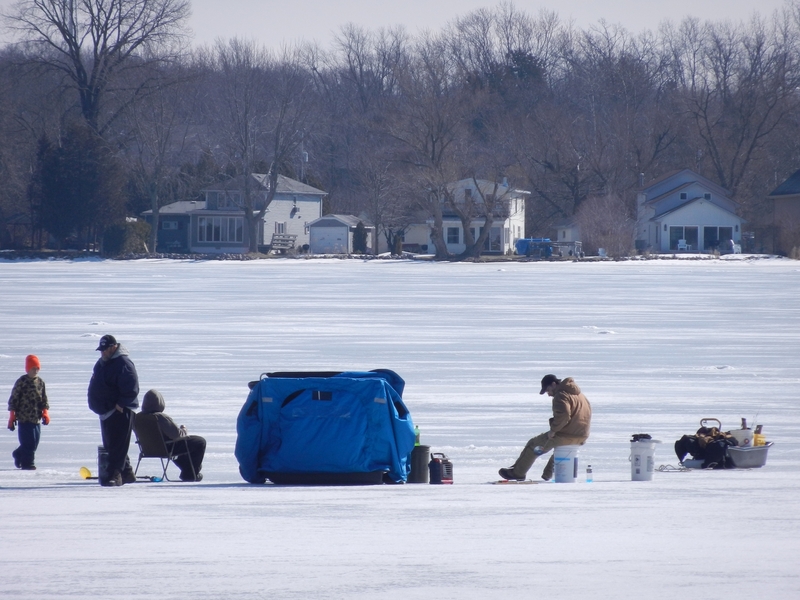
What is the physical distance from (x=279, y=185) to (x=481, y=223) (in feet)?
43.2

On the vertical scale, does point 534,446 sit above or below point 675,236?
below

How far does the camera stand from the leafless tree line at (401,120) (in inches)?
2625

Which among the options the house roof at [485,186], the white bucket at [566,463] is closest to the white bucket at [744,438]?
the white bucket at [566,463]

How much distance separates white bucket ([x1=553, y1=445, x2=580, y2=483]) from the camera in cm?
930

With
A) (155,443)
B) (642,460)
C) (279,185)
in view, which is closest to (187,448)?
(155,443)

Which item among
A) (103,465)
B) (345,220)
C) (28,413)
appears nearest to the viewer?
(103,465)

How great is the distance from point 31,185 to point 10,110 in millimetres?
7436

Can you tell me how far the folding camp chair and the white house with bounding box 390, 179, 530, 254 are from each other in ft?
189

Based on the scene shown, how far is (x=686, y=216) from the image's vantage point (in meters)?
72.8

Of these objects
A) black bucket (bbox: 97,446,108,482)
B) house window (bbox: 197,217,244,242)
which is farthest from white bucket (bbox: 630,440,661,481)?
house window (bbox: 197,217,244,242)

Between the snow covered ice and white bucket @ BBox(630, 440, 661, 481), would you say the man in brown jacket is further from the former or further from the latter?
white bucket @ BBox(630, 440, 661, 481)

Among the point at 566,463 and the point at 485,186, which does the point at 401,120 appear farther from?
the point at 566,463

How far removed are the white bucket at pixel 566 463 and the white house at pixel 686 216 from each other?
64.2 meters

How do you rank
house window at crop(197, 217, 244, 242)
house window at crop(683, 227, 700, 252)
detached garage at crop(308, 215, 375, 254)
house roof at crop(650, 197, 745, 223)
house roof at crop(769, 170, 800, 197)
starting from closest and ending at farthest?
house roof at crop(769, 170, 800, 197) < house window at crop(197, 217, 244, 242) < detached garage at crop(308, 215, 375, 254) < house roof at crop(650, 197, 745, 223) < house window at crop(683, 227, 700, 252)
